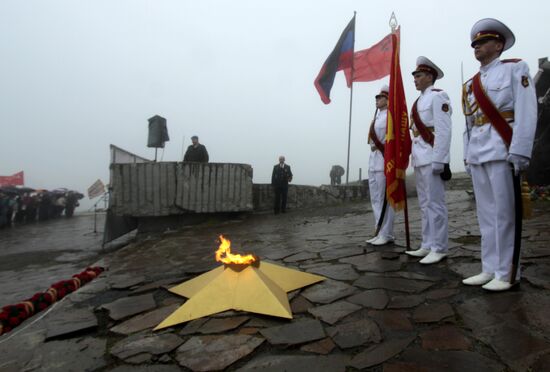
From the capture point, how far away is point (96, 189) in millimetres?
14625

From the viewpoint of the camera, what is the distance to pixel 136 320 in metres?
2.84

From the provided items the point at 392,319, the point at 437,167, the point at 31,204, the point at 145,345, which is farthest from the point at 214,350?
the point at 31,204

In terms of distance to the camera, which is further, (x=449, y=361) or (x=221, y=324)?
(x=221, y=324)

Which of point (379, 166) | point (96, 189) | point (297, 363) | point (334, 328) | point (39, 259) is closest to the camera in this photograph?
point (297, 363)

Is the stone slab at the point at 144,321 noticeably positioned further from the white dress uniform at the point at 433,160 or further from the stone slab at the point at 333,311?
the white dress uniform at the point at 433,160

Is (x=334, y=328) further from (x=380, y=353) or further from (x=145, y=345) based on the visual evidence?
(x=145, y=345)

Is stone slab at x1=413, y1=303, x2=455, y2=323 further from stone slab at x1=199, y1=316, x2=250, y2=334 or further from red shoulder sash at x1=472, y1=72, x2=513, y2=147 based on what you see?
red shoulder sash at x1=472, y1=72, x2=513, y2=147

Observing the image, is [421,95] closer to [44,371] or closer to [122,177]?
[44,371]

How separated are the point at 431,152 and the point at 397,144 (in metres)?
0.45

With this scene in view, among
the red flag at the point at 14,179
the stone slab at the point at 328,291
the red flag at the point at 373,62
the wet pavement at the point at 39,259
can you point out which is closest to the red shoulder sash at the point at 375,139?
the stone slab at the point at 328,291

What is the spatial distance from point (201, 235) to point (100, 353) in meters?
5.21

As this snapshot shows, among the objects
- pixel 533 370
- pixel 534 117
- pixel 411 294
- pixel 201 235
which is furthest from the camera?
pixel 201 235

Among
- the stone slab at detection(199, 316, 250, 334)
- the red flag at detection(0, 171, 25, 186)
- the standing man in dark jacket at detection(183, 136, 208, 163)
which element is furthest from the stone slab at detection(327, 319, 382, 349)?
the red flag at detection(0, 171, 25, 186)

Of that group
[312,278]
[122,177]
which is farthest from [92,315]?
[122,177]
